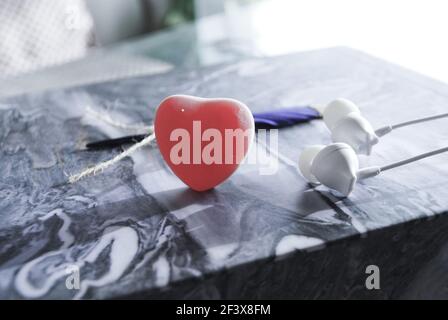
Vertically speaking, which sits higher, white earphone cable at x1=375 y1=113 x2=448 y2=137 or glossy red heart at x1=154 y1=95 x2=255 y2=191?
glossy red heart at x1=154 y1=95 x2=255 y2=191

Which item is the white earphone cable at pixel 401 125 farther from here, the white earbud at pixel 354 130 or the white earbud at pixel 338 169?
the white earbud at pixel 338 169

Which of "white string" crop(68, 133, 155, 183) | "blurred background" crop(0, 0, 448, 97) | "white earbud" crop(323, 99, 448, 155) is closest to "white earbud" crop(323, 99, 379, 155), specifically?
"white earbud" crop(323, 99, 448, 155)

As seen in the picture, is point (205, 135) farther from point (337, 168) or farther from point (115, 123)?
point (115, 123)

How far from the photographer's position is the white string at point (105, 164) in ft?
2.54

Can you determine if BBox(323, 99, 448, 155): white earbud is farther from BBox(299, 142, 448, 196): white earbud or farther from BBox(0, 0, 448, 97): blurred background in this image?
BBox(0, 0, 448, 97): blurred background

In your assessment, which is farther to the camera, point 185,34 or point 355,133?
point 185,34

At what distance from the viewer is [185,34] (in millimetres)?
2672

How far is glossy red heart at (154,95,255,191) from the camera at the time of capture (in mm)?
686

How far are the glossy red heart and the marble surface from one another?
3cm

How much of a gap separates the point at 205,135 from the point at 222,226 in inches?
5.2

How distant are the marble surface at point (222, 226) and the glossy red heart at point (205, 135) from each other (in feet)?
0.11

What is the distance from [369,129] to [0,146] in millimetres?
646

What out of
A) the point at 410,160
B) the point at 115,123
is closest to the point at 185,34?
the point at 115,123
